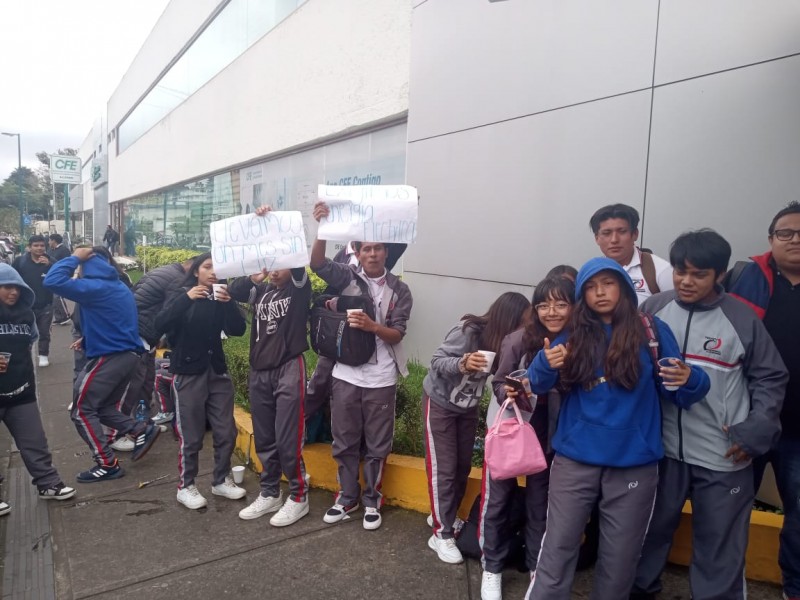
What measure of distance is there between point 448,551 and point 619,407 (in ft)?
4.63

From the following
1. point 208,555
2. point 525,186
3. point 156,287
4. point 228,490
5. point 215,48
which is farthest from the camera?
point 215,48

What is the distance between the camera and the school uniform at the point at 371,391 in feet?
11.7

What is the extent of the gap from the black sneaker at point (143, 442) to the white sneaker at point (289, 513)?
167 centimetres

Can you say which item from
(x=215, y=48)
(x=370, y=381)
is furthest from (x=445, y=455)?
(x=215, y=48)

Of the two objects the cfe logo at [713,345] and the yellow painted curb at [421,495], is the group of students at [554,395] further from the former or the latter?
the yellow painted curb at [421,495]

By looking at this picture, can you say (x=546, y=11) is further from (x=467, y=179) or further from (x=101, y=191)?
(x=101, y=191)

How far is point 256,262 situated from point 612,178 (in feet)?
9.15

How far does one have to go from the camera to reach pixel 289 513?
3.67m

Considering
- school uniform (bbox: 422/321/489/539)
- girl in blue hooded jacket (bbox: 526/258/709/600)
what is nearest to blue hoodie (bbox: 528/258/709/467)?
girl in blue hooded jacket (bbox: 526/258/709/600)

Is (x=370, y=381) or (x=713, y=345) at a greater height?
(x=713, y=345)

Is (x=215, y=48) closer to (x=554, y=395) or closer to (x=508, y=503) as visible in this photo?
(x=554, y=395)

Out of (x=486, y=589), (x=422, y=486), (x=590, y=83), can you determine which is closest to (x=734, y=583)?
(x=486, y=589)

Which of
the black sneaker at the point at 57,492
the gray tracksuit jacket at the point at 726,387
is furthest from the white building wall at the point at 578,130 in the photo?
the black sneaker at the point at 57,492

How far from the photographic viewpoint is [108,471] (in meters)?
4.46
